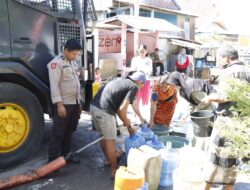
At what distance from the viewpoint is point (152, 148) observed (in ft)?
12.9

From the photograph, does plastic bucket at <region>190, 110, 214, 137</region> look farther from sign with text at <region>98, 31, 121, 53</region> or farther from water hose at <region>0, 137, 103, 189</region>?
sign with text at <region>98, 31, 121, 53</region>

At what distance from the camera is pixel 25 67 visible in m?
4.36

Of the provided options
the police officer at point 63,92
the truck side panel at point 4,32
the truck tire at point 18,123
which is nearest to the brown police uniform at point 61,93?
the police officer at point 63,92

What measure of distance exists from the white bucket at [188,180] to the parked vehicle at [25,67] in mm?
2110

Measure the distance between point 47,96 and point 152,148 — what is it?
68.9 inches

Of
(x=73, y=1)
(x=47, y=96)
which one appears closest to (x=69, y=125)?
(x=47, y=96)

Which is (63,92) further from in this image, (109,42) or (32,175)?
(109,42)

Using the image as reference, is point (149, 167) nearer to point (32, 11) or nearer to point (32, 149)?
point (32, 149)

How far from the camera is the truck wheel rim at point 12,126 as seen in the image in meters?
4.20

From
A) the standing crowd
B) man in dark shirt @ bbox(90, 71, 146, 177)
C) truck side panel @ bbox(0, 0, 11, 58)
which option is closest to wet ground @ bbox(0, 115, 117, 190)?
the standing crowd

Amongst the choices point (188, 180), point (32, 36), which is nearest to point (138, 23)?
point (32, 36)

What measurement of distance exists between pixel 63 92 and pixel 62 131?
548mm

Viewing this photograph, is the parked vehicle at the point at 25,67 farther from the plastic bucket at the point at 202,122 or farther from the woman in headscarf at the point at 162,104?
the plastic bucket at the point at 202,122

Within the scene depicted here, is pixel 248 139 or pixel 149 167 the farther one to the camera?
pixel 149 167
